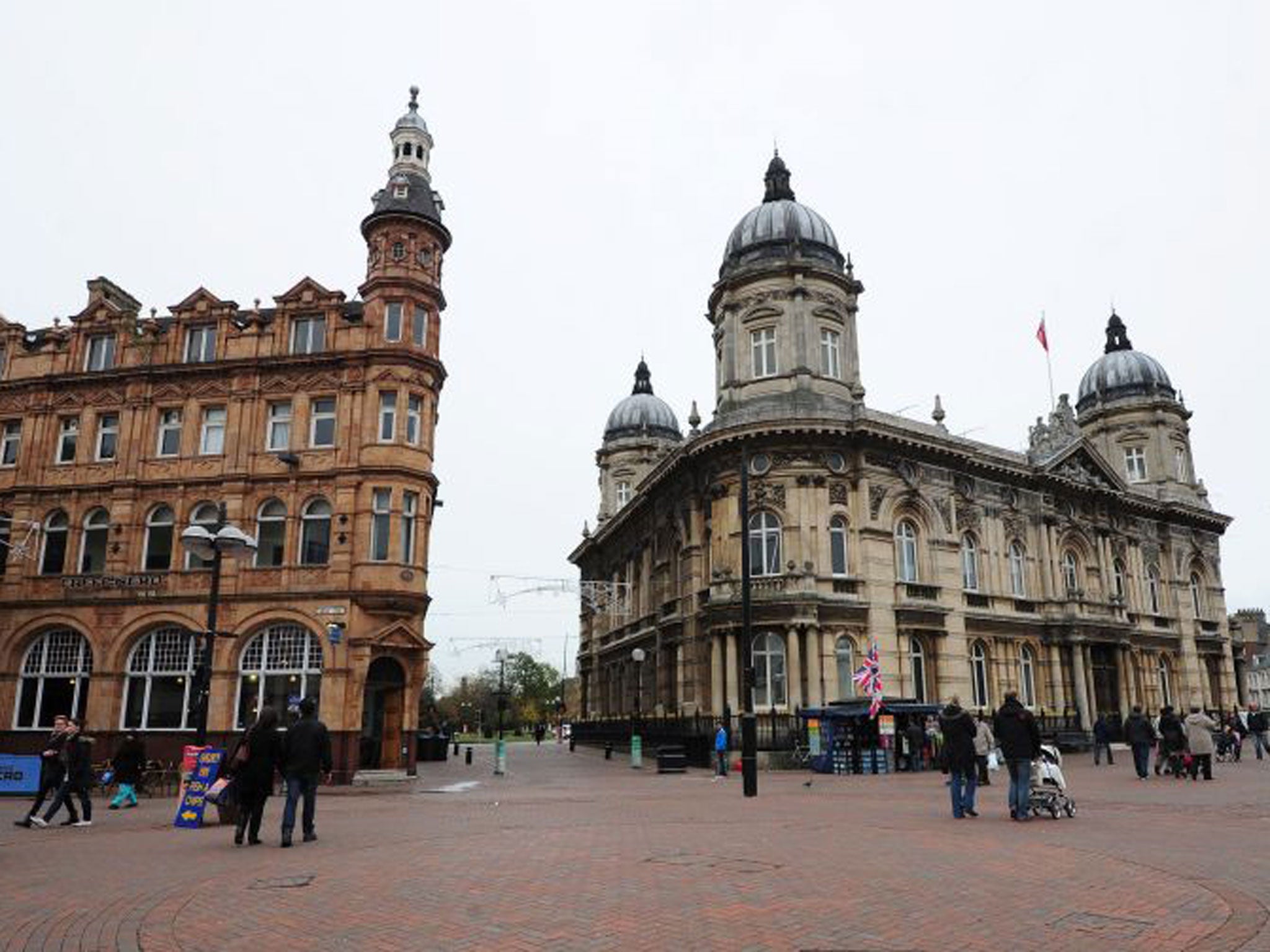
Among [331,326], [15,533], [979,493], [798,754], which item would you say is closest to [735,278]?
[979,493]

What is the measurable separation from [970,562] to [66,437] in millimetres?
33400

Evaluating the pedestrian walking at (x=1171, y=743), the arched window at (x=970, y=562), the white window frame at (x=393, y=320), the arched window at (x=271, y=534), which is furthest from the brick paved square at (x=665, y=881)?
the arched window at (x=970, y=562)

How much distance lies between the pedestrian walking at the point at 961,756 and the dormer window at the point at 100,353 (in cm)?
2933

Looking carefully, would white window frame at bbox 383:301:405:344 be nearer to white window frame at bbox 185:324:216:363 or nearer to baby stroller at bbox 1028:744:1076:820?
white window frame at bbox 185:324:216:363

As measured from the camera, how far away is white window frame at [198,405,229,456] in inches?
1211

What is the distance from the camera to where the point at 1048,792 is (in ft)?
49.1

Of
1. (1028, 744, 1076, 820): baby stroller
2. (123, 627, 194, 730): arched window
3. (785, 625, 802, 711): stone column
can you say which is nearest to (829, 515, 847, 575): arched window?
(785, 625, 802, 711): stone column

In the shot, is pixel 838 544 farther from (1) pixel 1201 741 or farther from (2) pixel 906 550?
(1) pixel 1201 741

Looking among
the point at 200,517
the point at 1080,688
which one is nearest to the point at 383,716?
the point at 200,517

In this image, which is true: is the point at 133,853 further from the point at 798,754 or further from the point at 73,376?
the point at 73,376

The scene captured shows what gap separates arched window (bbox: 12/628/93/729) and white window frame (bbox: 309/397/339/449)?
923 centimetres

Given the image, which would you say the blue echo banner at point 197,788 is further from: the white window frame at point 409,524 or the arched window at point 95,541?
the arched window at point 95,541

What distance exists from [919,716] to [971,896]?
23192 millimetres

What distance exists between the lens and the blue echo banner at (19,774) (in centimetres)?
2145
